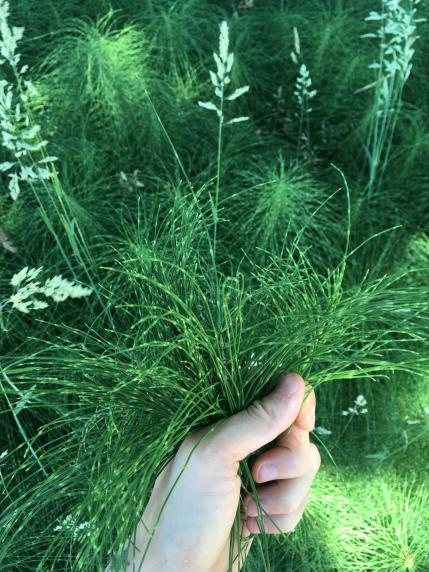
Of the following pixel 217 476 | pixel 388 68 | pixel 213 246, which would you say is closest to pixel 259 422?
pixel 217 476

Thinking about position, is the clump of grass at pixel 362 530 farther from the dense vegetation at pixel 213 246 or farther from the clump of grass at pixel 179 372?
the clump of grass at pixel 179 372

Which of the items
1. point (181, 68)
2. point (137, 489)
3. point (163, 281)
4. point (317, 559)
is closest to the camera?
point (137, 489)

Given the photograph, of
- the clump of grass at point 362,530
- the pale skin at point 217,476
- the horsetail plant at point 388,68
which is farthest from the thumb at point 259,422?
the horsetail plant at point 388,68

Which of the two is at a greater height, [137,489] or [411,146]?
[137,489]

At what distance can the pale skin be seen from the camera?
3.72ft

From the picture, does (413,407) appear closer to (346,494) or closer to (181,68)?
(346,494)

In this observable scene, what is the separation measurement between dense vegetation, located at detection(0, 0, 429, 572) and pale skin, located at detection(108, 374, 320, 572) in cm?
5

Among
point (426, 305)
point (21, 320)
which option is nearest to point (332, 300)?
point (426, 305)

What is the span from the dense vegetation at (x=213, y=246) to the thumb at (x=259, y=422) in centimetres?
4

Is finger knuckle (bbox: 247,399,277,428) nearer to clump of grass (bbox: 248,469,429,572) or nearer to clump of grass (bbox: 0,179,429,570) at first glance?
clump of grass (bbox: 0,179,429,570)

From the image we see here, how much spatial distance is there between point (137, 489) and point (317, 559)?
87 cm

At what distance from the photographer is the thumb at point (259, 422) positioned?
3.69 ft

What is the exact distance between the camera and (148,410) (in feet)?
3.87

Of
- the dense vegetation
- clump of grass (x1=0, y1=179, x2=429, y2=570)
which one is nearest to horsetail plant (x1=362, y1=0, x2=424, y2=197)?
the dense vegetation
